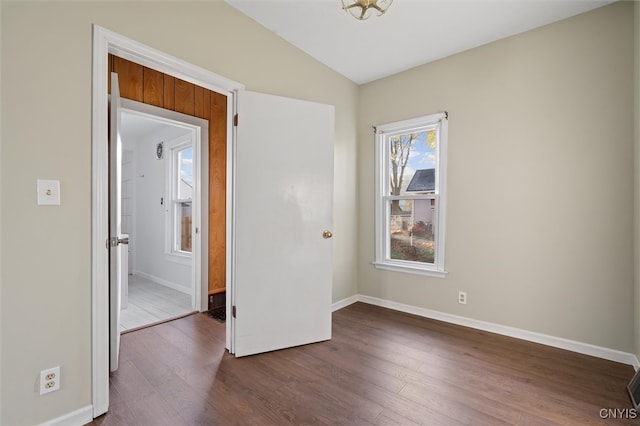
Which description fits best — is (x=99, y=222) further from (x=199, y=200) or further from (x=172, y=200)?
(x=172, y=200)

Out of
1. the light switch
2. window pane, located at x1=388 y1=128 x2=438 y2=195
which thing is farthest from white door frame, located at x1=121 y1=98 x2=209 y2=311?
window pane, located at x1=388 y1=128 x2=438 y2=195

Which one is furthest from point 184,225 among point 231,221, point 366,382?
point 366,382

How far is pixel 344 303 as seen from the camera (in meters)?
3.58

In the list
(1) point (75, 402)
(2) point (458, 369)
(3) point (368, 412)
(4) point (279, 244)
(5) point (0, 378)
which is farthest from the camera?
(4) point (279, 244)

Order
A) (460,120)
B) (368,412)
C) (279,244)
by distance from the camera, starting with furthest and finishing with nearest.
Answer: (460,120), (279,244), (368,412)

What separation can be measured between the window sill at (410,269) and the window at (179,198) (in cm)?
289

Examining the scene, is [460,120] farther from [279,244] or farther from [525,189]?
[279,244]

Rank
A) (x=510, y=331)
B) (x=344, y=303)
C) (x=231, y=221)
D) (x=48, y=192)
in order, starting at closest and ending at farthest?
1. (x=48, y=192)
2. (x=231, y=221)
3. (x=510, y=331)
4. (x=344, y=303)

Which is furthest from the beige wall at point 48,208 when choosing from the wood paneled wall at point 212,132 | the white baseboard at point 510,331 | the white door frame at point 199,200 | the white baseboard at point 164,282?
the white baseboard at point 164,282

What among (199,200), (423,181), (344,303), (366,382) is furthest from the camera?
(344,303)

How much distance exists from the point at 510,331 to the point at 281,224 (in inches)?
90.9

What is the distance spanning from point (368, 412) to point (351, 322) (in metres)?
1.38

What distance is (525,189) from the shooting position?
2.65 meters

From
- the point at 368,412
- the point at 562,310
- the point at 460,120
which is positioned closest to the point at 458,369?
the point at 368,412
